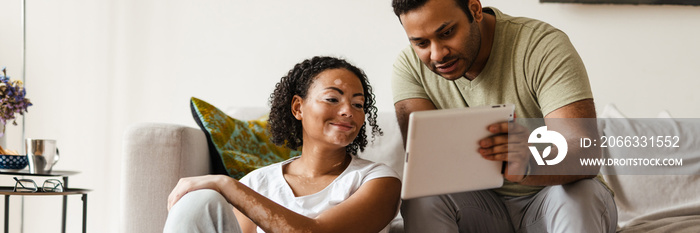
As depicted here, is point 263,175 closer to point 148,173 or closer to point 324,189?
point 324,189

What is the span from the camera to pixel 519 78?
1.56 metres

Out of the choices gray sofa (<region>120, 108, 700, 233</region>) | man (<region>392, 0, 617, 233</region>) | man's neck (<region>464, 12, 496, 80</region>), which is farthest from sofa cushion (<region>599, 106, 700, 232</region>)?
man's neck (<region>464, 12, 496, 80</region>)

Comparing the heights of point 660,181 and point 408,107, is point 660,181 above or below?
below

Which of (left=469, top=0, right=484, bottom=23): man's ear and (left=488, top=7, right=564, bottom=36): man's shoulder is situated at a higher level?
(left=469, top=0, right=484, bottom=23): man's ear

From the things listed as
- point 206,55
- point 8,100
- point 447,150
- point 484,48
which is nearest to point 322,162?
point 447,150

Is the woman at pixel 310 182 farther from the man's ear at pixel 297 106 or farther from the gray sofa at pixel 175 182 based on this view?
the gray sofa at pixel 175 182

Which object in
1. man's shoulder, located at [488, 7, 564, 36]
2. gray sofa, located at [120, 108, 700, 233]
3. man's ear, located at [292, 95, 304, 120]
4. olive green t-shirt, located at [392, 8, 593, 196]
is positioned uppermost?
man's shoulder, located at [488, 7, 564, 36]

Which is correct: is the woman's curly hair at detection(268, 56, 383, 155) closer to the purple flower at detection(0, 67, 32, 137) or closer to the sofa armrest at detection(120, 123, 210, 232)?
the sofa armrest at detection(120, 123, 210, 232)

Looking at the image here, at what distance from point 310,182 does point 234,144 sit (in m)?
0.46

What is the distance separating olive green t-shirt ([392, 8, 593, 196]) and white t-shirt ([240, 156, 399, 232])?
12.1 inches

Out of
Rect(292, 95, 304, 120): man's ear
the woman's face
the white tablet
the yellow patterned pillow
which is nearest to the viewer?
the white tablet

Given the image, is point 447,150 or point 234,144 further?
point 234,144

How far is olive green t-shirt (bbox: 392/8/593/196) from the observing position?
1457 mm

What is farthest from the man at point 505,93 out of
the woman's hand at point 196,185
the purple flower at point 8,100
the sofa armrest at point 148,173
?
the purple flower at point 8,100
